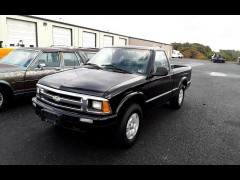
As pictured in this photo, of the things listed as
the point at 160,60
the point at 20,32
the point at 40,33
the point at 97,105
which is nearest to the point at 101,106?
the point at 97,105

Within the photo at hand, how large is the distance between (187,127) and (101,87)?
251 centimetres

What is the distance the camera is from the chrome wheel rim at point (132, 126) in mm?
3411

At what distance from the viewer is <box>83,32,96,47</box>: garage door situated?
2251cm

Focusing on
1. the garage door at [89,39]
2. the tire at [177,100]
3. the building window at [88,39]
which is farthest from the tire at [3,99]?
the garage door at [89,39]

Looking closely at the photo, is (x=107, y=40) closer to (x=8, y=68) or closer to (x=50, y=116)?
(x=8, y=68)

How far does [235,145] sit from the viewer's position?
12.2 feet

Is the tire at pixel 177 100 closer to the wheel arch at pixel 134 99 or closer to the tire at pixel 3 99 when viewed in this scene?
the wheel arch at pixel 134 99

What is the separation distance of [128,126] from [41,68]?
131 inches

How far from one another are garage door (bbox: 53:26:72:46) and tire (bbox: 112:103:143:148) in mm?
16878

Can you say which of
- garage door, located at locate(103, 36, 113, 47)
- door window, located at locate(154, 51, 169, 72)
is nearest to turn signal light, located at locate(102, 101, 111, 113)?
door window, located at locate(154, 51, 169, 72)

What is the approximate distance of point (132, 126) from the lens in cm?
354
